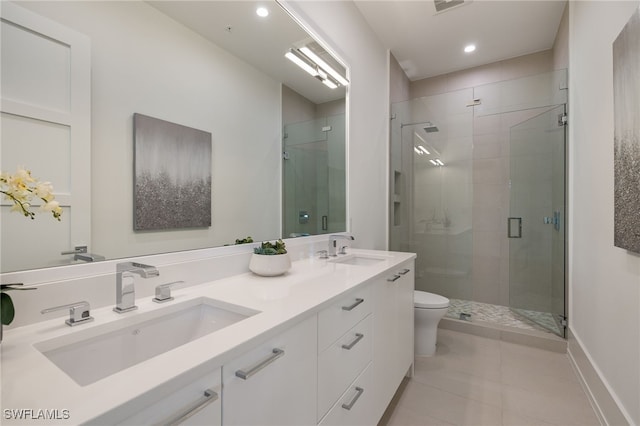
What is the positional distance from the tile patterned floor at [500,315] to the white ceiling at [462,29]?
2.69 metres

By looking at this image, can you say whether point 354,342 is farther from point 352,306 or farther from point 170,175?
point 170,175

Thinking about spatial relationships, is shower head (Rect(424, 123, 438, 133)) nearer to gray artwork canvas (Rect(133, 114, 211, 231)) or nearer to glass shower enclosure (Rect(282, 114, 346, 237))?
glass shower enclosure (Rect(282, 114, 346, 237))

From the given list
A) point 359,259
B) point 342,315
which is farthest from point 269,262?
point 359,259

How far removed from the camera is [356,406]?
119cm

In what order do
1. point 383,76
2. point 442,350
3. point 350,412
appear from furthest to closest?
point 383,76 < point 442,350 < point 350,412

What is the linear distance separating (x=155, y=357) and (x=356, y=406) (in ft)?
3.06

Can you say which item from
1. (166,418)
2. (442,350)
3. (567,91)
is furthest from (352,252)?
(567,91)

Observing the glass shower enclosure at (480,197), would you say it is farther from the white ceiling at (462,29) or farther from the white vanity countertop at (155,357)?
the white vanity countertop at (155,357)

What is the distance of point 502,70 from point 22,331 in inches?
168

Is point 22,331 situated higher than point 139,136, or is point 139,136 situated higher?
point 139,136

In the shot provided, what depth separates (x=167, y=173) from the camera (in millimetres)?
1083

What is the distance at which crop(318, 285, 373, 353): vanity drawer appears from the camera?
3.17 ft

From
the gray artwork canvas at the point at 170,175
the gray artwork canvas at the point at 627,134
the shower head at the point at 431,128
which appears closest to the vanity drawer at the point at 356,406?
the gray artwork canvas at the point at 170,175

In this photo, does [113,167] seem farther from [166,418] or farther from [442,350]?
[442,350]
